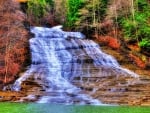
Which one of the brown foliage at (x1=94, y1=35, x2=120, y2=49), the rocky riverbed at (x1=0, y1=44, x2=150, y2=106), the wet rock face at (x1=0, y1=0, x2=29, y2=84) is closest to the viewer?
the rocky riverbed at (x1=0, y1=44, x2=150, y2=106)

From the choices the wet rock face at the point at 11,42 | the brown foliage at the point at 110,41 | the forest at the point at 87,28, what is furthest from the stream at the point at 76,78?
the wet rock face at the point at 11,42

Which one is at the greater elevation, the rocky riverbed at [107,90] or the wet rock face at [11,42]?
the wet rock face at [11,42]

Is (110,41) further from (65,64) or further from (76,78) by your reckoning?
(76,78)

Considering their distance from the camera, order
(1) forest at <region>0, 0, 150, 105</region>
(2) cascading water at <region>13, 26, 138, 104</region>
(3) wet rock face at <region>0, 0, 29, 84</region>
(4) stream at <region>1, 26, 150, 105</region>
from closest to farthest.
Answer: (4) stream at <region>1, 26, 150, 105</region> → (2) cascading water at <region>13, 26, 138, 104</region> → (3) wet rock face at <region>0, 0, 29, 84</region> → (1) forest at <region>0, 0, 150, 105</region>

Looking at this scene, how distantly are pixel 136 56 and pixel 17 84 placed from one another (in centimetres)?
1079

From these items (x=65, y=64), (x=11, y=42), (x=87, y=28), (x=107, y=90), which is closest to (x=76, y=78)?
(x=65, y=64)

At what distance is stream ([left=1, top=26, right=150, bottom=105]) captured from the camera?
112 ft

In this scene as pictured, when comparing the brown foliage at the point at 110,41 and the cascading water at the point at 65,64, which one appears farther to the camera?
the brown foliage at the point at 110,41

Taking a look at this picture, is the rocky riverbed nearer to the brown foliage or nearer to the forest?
the forest

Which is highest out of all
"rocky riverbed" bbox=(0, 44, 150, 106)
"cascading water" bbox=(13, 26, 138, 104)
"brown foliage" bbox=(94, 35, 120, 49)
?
"brown foliage" bbox=(94, 35, 120, 49)

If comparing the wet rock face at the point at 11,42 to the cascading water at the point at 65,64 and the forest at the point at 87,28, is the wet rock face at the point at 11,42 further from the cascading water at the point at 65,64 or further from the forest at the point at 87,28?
the cascading water at the point at 65,64

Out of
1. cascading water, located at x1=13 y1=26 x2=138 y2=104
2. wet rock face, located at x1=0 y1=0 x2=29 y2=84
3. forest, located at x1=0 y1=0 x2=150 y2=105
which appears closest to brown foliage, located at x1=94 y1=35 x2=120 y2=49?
forest, located at x1=0 y1=0 x2=150 y2=105

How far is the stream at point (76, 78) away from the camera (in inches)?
1346

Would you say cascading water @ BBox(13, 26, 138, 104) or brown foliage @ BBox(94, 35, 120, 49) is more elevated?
brown foliage @ BBox(94, 35, 120, 49)
